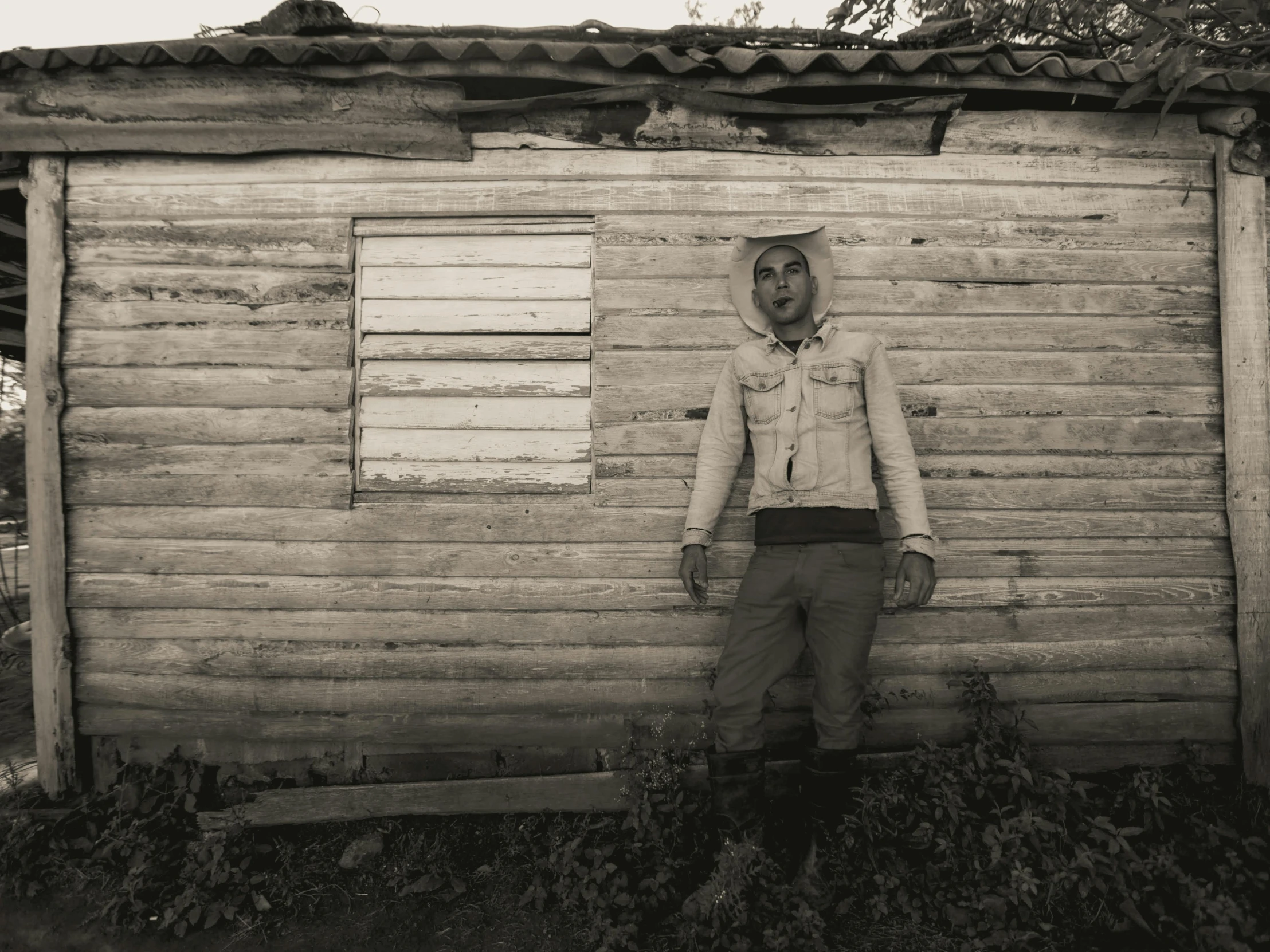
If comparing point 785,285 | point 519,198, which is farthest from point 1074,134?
point 519,198

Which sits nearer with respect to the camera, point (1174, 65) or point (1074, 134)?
point (1174, 65)

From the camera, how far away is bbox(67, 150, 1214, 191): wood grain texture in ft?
11.2

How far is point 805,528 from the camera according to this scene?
2.84 meters

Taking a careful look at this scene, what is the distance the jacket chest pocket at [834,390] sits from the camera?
2900mm

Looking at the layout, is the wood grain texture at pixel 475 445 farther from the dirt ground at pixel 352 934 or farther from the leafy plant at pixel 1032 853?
the leafy plant at pixel 1032 853

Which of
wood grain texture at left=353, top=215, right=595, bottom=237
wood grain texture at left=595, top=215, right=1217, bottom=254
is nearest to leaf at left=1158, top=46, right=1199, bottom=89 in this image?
wood grain texture at left=595, top=215, right=1217, bottom=254

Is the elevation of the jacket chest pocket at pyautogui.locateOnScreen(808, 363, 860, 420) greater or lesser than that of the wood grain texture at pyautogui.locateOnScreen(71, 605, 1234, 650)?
greater

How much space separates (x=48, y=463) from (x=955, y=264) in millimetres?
4849

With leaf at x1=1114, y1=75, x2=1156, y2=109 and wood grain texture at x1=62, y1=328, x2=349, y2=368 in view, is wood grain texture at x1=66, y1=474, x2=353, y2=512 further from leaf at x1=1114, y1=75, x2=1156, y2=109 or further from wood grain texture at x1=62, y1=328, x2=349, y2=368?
leaf at x1=1114, y1=75, x2=1156, y2=109

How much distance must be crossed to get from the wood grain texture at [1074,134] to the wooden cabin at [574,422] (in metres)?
0.02

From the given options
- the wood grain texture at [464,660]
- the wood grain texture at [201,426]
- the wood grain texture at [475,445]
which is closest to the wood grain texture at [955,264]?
the wood grain texture at [475,445]

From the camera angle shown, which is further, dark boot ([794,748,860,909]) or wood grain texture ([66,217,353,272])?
wood grain texture ([66,217,353,272])

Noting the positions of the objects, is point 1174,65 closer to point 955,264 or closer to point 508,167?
point 955,264

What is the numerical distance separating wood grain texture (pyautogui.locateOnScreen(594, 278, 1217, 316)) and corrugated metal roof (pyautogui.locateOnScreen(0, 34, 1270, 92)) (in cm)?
99
